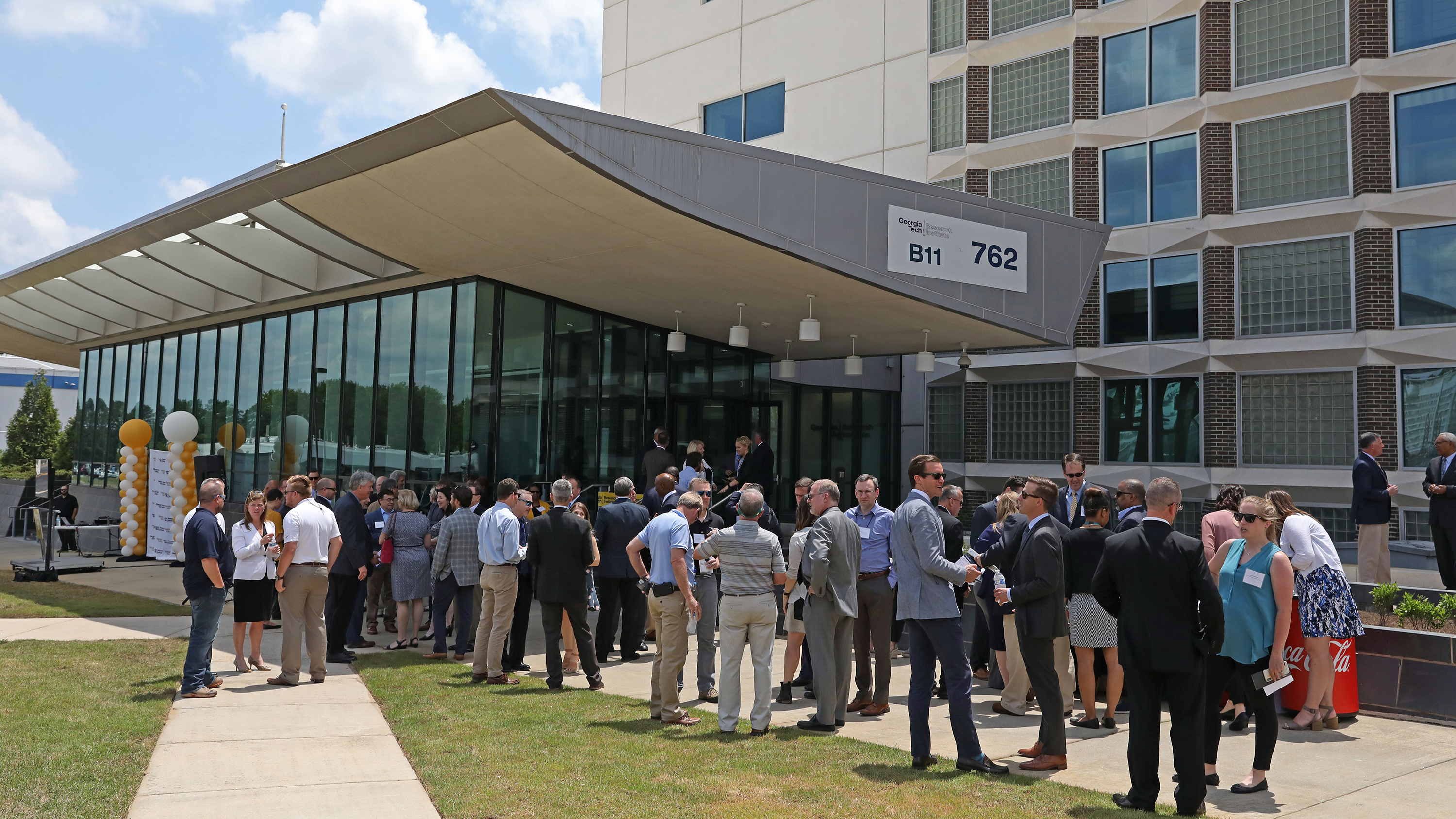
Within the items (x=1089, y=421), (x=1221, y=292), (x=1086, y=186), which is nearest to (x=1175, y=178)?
(x=1086, y=186)

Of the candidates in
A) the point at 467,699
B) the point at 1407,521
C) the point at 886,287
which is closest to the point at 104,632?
the point at 467,699

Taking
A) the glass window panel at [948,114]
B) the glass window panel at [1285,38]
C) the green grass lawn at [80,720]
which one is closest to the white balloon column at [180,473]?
the green grass lawn at [80,720]

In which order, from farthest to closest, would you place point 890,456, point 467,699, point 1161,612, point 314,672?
point 890,456 → point 314,672 → point 467,699 → point 1161,612

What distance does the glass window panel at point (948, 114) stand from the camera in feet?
78.0

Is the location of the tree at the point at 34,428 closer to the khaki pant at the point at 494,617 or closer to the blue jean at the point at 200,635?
the blue jean at the point at 200,635

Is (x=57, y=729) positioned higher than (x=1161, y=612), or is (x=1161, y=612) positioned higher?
(x=1161, y=612)

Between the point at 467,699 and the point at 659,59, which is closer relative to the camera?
the point at 467,699

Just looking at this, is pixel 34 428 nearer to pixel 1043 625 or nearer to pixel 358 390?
pixel 358 390

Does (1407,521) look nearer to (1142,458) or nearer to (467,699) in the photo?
(1142,458)

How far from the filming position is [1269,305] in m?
20.0

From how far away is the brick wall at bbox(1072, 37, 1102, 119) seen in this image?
866 inches

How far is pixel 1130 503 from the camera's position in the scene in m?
8.12

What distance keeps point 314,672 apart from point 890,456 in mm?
17571

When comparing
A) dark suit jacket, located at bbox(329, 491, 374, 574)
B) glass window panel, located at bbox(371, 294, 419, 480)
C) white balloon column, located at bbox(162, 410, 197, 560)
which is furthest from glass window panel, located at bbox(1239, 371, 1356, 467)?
white balloon column, located at bbox(162, 410, 197, 560)
